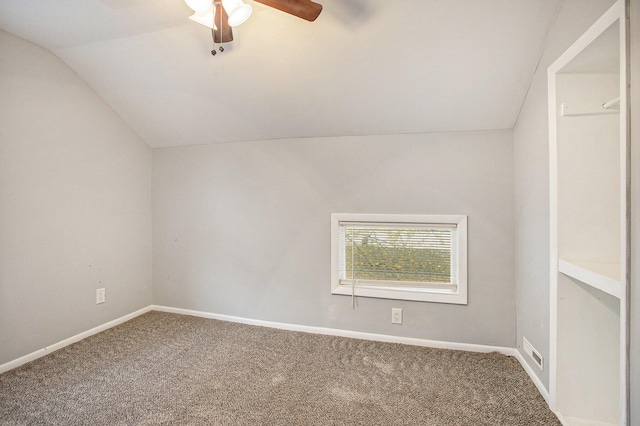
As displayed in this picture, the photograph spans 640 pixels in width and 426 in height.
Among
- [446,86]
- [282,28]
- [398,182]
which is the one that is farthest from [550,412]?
[282,28]

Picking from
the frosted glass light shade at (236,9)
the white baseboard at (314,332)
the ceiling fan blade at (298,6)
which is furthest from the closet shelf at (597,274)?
the frosted glass light shade at (236,9)

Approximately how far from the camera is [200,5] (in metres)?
1.43

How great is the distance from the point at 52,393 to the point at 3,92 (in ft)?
6.53

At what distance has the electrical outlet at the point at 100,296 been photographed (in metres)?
2.72

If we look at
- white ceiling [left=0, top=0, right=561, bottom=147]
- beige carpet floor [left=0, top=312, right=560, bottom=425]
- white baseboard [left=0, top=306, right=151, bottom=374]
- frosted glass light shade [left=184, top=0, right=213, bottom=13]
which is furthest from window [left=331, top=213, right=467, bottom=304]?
white baseboard [left=0, top=306, right=151, bottom=374]

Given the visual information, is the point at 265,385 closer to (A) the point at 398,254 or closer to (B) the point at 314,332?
(B) the point at 314,332

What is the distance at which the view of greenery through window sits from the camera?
2.50m

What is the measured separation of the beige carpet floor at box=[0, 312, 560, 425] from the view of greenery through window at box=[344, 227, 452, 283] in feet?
1.86

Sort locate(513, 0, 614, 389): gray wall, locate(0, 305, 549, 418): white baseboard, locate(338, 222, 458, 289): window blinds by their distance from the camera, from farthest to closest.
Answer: locate(338, 222, 458, 289): window blinds
locate(0, 305, 549, 418): white baseboard
locate(513, 0, 614, 389): gray wall

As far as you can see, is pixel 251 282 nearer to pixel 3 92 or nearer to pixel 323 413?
pixel 323 413

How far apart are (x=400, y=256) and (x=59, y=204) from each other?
2.80m

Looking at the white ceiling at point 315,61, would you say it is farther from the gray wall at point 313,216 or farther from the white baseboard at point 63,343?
the white baseboard at point 63,343

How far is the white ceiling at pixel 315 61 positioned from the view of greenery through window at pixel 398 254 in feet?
2.81

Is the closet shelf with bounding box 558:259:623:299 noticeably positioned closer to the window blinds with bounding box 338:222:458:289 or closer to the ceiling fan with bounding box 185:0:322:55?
the window blinds with bounding box 338:222:458:289
